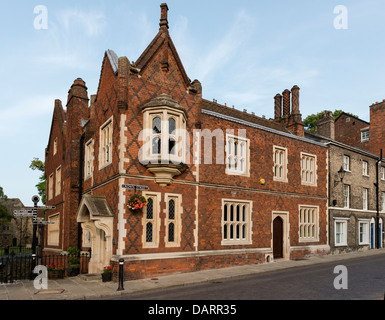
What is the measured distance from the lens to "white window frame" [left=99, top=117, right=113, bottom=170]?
16.3 metres

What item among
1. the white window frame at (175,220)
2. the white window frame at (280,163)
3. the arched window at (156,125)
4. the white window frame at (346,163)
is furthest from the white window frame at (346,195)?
the arched window at (156,125)

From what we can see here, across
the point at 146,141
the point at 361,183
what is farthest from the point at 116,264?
the point at 361,183

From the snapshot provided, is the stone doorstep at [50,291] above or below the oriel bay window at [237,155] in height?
below

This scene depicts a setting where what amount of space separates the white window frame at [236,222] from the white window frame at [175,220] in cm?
295

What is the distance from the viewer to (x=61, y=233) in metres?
22.8

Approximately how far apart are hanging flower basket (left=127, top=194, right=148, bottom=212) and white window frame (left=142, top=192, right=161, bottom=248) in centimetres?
64

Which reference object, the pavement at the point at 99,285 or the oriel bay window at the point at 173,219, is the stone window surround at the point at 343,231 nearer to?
the pavement at the point at 99,285

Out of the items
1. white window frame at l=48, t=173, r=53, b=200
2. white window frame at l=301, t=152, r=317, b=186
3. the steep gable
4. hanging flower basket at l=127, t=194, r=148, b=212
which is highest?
the steep gable

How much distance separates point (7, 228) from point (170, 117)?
216 ft

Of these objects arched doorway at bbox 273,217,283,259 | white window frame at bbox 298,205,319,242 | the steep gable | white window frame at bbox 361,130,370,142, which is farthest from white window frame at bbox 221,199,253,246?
white window frame at bbox 361,130,370,142

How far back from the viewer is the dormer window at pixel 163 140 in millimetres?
15047

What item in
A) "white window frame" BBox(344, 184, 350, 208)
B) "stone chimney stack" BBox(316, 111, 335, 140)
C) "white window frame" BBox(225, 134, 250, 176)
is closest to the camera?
"white window frame" BBox(225, 134, 250, 176)

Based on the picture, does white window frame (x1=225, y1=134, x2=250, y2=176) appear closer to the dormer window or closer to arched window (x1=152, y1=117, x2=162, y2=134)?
the dormer window

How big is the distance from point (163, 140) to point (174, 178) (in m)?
1.93
